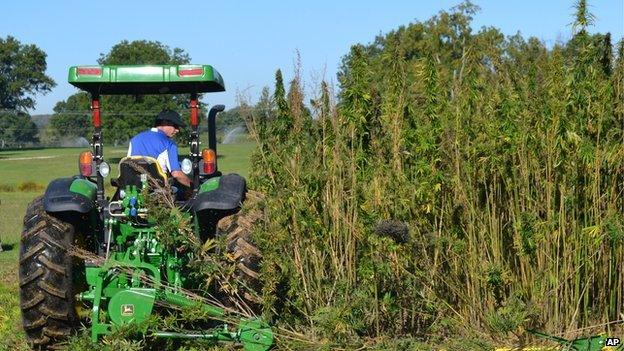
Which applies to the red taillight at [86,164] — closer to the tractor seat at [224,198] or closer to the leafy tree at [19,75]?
the tractor seat at [224,198]

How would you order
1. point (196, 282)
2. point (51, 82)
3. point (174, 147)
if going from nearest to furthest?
point (196, 282)
point (174, 147)
point (51, 82)

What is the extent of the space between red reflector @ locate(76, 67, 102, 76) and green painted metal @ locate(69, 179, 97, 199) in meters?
0.81

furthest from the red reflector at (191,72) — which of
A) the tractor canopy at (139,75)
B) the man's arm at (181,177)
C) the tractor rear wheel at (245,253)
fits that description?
the tractor rear wheel at (245,253)

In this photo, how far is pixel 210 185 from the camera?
7.98 metres

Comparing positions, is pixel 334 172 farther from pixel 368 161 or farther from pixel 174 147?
pixel 174 147

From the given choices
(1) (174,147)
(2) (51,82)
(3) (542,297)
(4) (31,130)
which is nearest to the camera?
(3) (542,297)

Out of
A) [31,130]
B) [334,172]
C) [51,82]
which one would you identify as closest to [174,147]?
[334,172]

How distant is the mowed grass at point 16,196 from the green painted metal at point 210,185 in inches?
21.7

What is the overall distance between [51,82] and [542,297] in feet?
282

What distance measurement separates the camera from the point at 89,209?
757cm

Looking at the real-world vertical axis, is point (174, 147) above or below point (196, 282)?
above

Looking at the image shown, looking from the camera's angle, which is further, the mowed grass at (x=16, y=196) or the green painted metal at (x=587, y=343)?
the mowed grass at (x=16, y=196)

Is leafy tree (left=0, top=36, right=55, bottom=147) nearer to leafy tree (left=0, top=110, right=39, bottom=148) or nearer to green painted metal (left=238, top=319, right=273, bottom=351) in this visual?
leafy tree (left=0, top=110, right=39, bottom=148)

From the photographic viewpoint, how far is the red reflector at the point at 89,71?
7.89m
